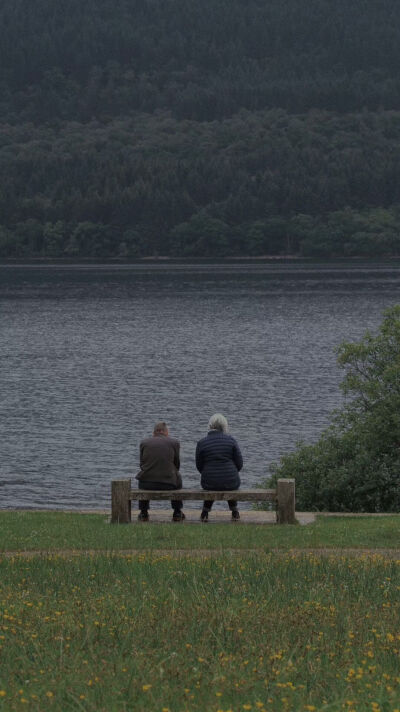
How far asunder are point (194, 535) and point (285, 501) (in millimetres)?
1948

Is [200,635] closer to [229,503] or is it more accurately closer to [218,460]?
[218,460]

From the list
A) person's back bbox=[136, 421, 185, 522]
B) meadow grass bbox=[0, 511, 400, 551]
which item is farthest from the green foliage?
person's back bbox=[136, 421, 185, 522]

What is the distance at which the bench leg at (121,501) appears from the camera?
17766 millimetres

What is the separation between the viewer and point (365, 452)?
26.6 metres

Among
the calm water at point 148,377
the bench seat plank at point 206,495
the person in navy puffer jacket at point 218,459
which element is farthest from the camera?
the calm water at point 148,377

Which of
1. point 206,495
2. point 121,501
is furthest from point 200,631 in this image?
point 121,501

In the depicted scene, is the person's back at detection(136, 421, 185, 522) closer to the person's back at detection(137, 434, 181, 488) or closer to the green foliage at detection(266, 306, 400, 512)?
the person's back at detection(137, 434, 181, 488)

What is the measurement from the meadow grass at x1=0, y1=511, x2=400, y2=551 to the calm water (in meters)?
21.1

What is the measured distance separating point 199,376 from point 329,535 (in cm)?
5972

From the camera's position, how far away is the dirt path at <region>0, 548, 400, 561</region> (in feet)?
47.0

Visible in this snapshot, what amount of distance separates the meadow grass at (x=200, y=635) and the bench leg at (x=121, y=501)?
4.22 meters

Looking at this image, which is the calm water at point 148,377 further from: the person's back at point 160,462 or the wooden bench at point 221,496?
the wooden bench at point 221,496

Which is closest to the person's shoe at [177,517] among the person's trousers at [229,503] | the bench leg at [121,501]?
the person's trousers at [229,503]

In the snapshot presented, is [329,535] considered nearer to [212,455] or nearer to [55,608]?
[212,455]
